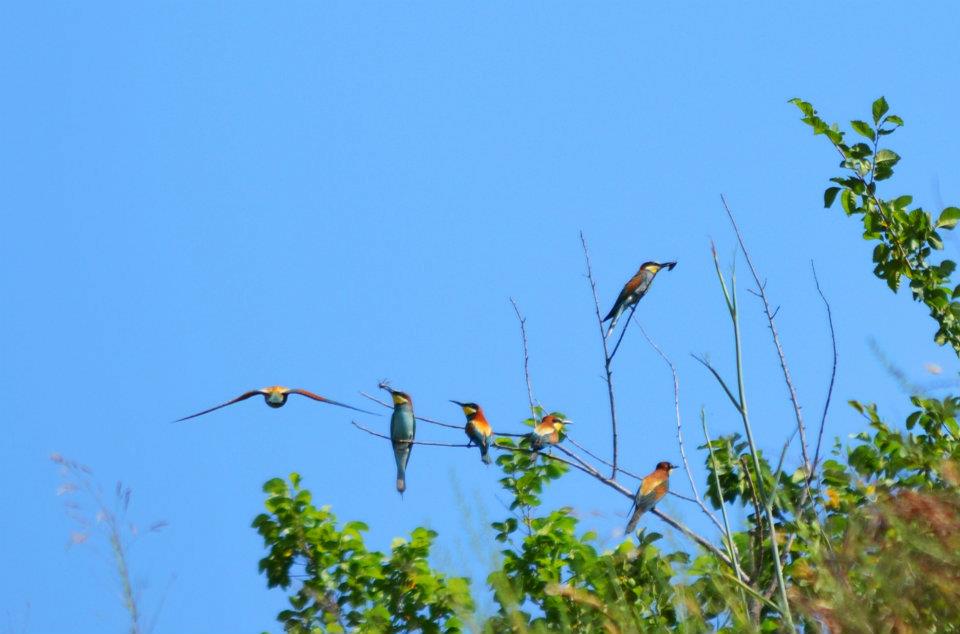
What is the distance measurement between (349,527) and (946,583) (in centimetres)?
414

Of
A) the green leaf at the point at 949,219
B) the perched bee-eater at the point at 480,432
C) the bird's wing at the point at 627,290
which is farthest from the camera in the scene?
the bird's wing at the point at 627,290

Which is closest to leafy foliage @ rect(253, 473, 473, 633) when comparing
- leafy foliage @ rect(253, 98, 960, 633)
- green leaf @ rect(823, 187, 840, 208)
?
leafy foliage @ rect(253, 98, 960, 633)

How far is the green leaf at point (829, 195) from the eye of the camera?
16.5 feet

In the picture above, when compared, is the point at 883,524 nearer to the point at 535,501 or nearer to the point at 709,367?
the point at 709,367

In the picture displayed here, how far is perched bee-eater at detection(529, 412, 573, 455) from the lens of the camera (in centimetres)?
575

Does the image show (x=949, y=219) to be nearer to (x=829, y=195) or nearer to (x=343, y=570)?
(x=829, y=195)

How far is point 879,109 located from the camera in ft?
16.6

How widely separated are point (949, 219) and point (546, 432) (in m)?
1.86

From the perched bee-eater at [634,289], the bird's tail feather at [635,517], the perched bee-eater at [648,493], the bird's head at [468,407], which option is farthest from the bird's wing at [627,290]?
the bird's tail feather at [635,517]

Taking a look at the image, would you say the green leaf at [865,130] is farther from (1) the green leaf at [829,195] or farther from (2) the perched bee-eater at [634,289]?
(2) the perched bee-eater at [634,289]

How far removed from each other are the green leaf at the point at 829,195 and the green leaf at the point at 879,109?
298 millimetres

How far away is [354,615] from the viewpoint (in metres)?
5.85

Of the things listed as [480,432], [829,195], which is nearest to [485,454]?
[480,432]

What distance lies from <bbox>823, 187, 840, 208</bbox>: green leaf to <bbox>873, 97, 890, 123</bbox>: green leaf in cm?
30
